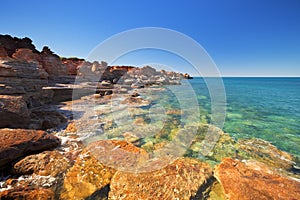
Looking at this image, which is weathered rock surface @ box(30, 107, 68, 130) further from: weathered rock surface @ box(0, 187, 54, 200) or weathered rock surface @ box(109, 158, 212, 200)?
weathered rock surface @ box(109, 158, 212, 200)

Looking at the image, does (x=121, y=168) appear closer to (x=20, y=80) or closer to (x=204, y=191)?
(x=204, y=191)

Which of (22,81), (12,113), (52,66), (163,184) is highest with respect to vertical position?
(52,66)

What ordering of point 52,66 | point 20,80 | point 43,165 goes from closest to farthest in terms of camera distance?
1. point 43,165
2. point 20,80
3. point 52,66

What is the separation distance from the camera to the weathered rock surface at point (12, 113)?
466 centimetres

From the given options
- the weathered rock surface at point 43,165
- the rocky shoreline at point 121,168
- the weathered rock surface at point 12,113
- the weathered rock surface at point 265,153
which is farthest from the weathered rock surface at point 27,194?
the weathered rock surface at point 265,153

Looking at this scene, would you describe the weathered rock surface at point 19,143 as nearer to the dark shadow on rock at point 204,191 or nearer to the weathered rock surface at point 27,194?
the weathered rock surface at point 27,194

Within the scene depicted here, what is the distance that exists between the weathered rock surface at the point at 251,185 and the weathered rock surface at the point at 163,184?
0.42 metres

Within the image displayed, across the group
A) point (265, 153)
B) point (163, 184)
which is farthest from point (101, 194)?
point (265, 153)

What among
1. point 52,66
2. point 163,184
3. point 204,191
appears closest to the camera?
point 163,184

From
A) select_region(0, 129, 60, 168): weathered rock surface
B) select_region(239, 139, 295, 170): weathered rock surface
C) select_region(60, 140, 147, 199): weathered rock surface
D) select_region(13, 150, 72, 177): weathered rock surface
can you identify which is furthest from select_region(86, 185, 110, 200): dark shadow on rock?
select_region(239, 139, 295, 170): weathered rock surface

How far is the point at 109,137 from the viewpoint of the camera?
20.1 feet

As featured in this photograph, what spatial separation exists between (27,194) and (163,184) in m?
2.61

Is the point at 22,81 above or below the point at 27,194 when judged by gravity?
above

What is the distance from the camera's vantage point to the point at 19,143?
3.55 meters
